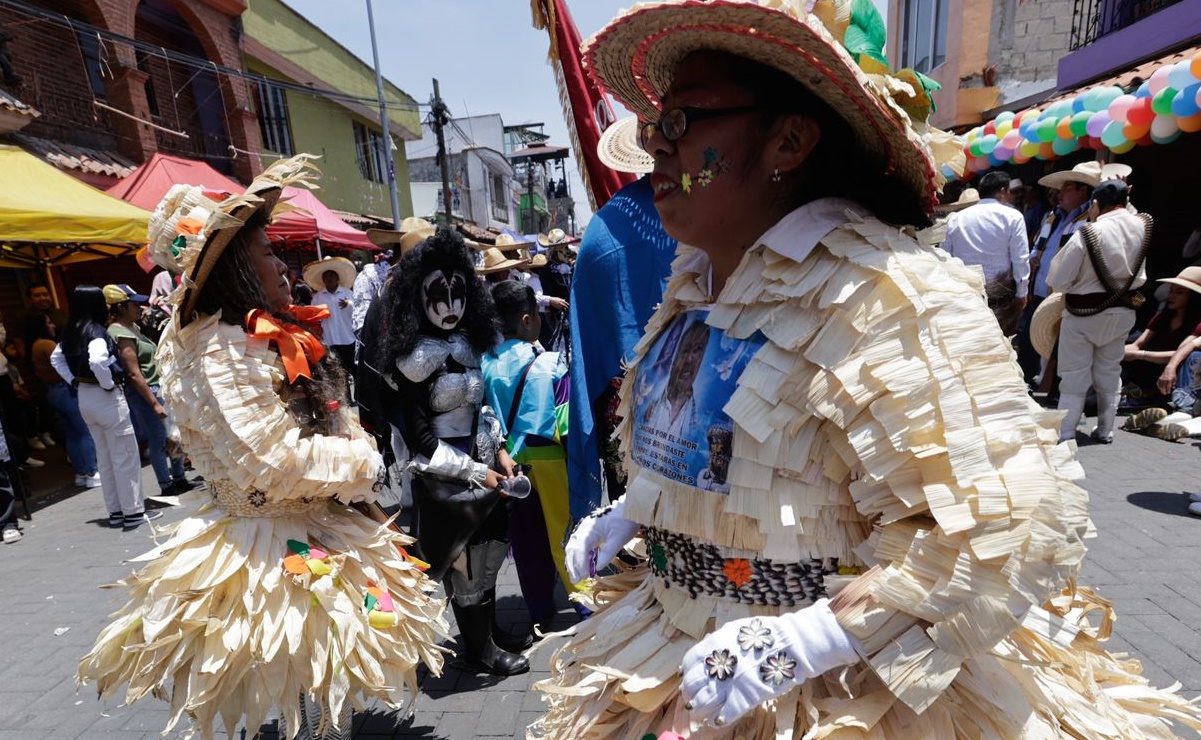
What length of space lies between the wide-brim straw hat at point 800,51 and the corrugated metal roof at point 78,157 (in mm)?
10533

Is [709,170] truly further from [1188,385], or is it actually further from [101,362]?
[1188,385]

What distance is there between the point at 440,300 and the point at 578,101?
1.11 meters

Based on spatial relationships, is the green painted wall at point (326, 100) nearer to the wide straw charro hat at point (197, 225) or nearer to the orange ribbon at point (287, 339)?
the wide straw charro hat at point (197, 225)

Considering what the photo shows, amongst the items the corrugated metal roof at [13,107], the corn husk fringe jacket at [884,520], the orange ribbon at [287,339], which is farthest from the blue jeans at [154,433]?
the corn husk fringe jacket at [884,520]

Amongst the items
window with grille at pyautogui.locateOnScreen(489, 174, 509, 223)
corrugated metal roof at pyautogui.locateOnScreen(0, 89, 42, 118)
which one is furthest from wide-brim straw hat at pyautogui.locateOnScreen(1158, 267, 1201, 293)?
window with grille at pyautogui.locateOnScreen(489, 174, 509, 223)

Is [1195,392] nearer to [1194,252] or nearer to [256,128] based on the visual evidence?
[1194,252]

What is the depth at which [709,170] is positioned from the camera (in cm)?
129

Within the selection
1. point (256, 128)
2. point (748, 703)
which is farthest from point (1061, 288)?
point (256, 128)

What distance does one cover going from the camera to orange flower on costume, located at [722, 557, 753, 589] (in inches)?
49.3

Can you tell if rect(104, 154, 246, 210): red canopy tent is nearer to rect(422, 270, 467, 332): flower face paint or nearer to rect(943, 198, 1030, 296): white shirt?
rect(422, 270, 467, 332): flower face paint

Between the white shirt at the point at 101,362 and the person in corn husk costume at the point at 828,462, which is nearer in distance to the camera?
the person in corn husk costume at the point at 828,462

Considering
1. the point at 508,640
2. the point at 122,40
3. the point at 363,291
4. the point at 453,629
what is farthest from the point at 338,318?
the point at 508,640

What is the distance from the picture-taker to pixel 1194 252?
7.28 m

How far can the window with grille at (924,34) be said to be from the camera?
46.6ft
